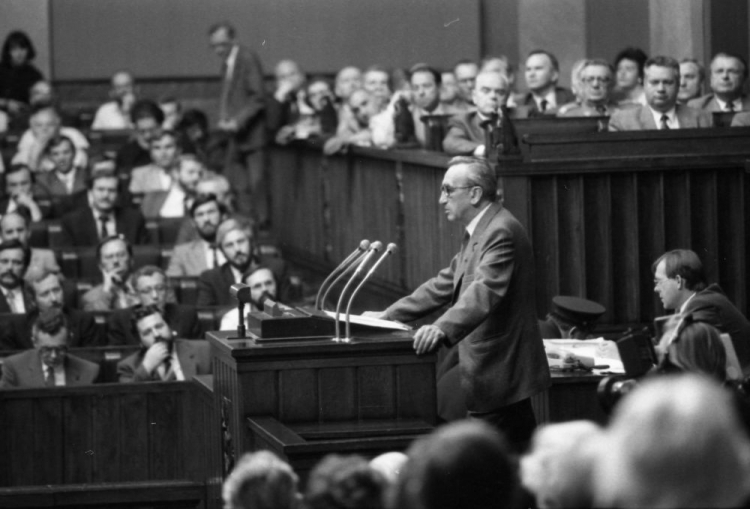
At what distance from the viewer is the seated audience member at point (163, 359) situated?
26.3 ft

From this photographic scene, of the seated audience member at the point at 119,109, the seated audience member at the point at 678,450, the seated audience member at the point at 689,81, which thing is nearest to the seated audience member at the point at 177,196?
the seated audience member at the point at 119,109

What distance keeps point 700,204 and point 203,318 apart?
9.88 feet

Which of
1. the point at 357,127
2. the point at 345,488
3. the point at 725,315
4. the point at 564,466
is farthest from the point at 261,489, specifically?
the point at 357,127

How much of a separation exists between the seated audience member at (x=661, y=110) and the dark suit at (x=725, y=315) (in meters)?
2.29

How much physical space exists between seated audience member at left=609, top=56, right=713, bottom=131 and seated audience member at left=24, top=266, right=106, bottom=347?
3260mm

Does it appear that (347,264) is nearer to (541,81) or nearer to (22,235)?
(541,81)

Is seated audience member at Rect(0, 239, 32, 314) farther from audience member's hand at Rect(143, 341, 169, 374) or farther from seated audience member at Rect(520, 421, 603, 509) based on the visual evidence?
seated audience member at Rect(520, 421, 603, 509)

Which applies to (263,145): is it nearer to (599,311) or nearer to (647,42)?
(647,42)

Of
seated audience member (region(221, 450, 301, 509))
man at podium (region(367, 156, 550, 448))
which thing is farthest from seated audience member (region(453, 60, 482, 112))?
Answer: seated audience member (region(221, 450, 301, 509))

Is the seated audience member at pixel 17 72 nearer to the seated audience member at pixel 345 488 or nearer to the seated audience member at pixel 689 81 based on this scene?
the seated audience member at pixel 689 81

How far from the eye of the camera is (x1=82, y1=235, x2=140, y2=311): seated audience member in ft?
30.5

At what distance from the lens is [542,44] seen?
14.9 meters

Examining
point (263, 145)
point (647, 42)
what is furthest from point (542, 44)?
point (263, 145)

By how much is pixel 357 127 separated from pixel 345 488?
28.2 feet
